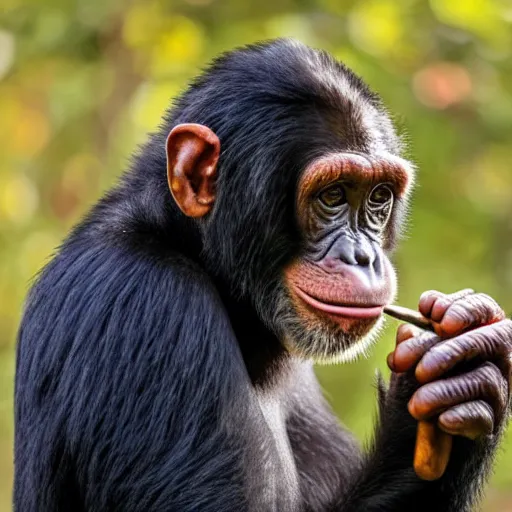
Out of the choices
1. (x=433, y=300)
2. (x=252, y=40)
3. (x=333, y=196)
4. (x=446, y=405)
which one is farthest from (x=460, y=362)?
(x=252, y=40)

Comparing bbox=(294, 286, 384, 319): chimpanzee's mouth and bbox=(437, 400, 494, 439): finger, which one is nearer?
bbox=(437, 400, 494, 439): finger

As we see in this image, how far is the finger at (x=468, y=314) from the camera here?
12.7ft

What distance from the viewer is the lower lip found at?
406 cm

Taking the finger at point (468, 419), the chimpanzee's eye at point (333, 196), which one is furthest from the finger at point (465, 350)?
the chimpanzee's eye at point (333, 196)

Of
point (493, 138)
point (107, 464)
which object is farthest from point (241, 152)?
point (493, 138)

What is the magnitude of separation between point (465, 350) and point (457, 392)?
15 centimetres

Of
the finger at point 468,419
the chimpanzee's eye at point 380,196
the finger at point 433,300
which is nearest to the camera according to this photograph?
the finger at point 468,419

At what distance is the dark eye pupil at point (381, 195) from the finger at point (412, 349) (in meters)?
0.74

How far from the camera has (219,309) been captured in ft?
13.0

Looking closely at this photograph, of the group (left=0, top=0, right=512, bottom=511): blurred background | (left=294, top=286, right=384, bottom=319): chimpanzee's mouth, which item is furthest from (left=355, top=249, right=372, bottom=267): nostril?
(left=0, top=0, right=512, bottom=511): blurred background

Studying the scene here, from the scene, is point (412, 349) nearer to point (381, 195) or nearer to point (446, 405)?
point (446, 405)

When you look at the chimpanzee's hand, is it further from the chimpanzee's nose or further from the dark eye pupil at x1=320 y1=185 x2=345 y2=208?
the dark eye pupil at x1=320 y1=185 x2=345 y2=208

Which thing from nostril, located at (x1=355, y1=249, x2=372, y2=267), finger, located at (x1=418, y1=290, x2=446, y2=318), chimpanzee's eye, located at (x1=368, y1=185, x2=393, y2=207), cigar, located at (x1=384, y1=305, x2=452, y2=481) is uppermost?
chimpanzee's eye, located at (x1=368, y1=185, x2=393, y2=207)

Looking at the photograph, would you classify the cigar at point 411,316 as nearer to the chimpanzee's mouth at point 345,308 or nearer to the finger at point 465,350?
the chimpanzee's mouth at point 345,308
